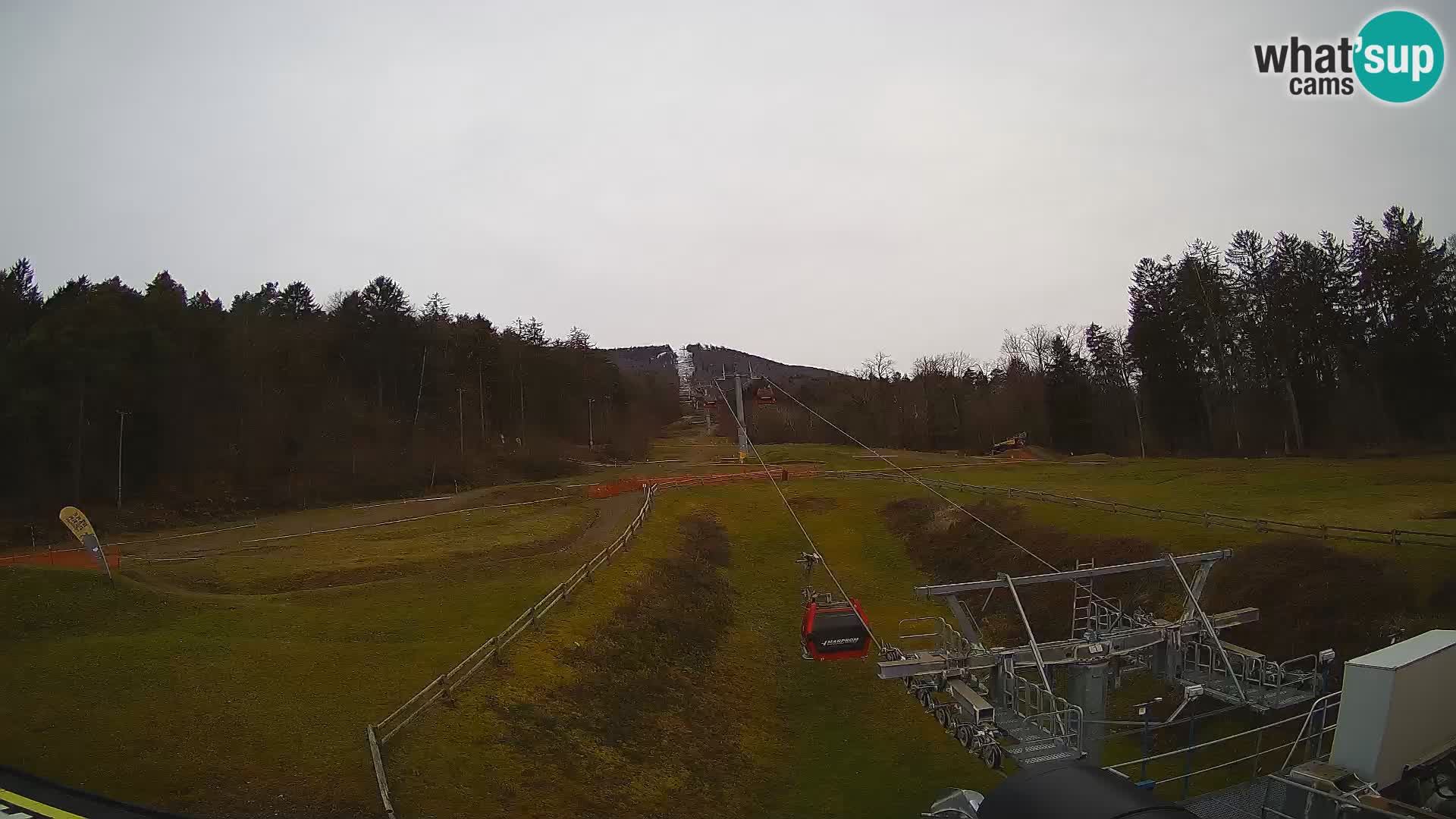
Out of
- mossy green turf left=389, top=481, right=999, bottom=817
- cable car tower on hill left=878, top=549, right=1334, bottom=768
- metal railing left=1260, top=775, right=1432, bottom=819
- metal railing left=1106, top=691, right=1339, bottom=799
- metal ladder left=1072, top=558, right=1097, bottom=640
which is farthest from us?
metal ladder left=1072, top=558, right=1097, bottom=640

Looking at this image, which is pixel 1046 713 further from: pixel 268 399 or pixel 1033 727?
pixel 268 399

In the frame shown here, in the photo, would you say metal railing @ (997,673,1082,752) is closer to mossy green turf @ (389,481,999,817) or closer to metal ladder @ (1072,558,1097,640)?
metal ladder @ (1072,558,1097,640)

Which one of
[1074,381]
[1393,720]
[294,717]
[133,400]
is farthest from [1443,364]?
[133,400]

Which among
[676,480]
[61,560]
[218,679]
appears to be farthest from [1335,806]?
[676,480]

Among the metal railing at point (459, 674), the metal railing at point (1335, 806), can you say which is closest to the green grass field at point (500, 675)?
the metal railing at point (459, 674)

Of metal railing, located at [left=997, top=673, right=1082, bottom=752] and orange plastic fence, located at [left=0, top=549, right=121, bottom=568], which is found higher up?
orange plastic fence, located at [left=0, top=549, right=121, bottom=568]

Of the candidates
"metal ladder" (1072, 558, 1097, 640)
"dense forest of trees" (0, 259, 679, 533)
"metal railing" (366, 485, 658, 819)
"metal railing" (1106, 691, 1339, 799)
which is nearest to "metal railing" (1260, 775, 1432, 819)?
"metal railing" (1106, 691, 1339, 799)
